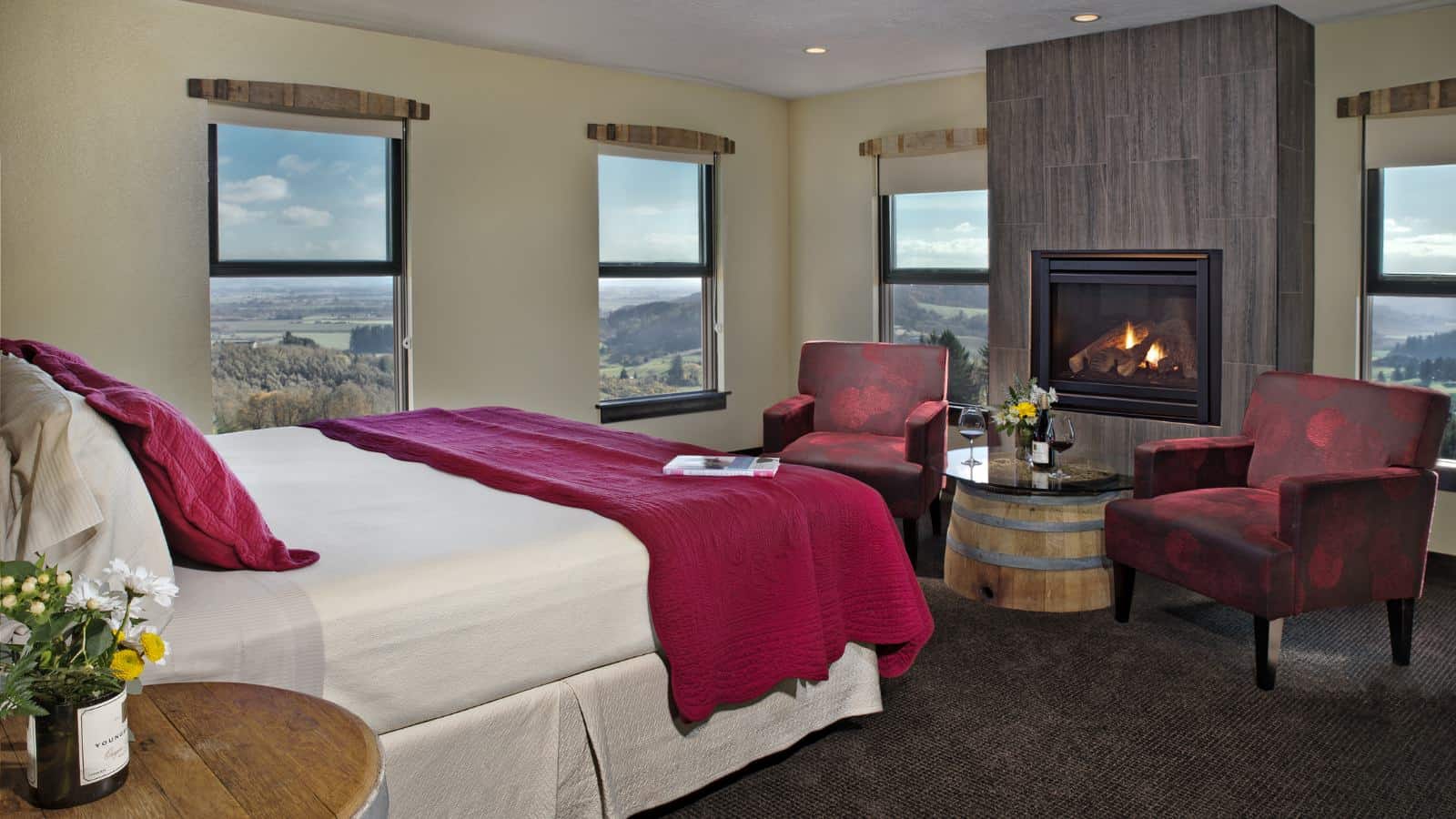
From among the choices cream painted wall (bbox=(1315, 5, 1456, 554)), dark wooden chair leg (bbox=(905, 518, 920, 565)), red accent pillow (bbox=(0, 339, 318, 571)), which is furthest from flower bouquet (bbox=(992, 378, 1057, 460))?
red accent pillow (bbox=(0, 339, 318, 571))

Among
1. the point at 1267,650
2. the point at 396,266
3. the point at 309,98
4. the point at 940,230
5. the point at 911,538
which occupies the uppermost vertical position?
the point at 309,98

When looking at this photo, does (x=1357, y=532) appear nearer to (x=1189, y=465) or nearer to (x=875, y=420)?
(x=1189, y=465)

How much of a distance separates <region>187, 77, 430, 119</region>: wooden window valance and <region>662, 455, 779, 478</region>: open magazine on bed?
295 cm

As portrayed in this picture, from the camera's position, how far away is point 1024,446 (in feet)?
14.1

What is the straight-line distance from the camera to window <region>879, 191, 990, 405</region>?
21.6ft

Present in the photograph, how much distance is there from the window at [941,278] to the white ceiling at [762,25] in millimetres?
867

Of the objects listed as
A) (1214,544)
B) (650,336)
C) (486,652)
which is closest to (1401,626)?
(1214,544)

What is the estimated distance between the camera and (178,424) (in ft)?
7.38

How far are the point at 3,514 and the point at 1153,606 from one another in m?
3.64

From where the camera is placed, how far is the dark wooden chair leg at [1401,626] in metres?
3.47

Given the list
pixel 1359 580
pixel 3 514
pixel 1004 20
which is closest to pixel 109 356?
pixel 3 514

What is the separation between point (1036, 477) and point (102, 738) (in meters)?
3.31

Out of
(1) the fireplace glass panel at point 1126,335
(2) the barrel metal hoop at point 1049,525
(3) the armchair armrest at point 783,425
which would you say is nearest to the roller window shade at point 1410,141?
(1) the fireplace glass panel at point 1126,335

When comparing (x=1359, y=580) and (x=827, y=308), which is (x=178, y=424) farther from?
(x=827, y=308)
